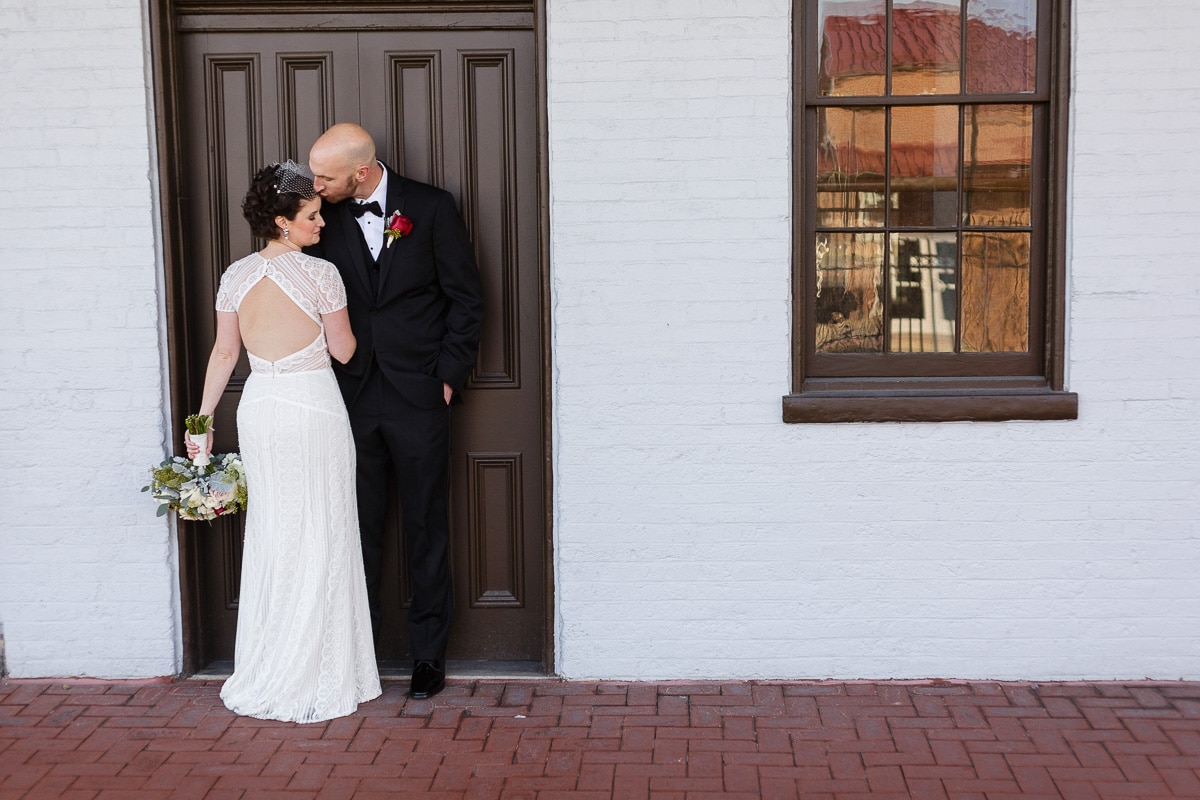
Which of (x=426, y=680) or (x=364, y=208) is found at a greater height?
(x=364, y=208)

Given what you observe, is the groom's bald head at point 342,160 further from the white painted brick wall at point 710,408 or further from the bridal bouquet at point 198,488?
the bridal bouquet at point 198,488

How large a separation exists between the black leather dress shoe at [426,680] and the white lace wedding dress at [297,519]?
0.27 meters

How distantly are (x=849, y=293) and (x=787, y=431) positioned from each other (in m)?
0.65

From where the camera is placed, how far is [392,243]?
4605 millimetres

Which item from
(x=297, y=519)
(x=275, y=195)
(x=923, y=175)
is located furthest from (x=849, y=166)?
(x=297, y=519)

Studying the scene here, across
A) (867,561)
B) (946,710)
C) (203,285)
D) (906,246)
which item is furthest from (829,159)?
(203,285)

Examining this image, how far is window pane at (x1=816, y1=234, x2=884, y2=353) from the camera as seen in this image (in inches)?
191

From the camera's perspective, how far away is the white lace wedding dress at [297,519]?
4.46 m

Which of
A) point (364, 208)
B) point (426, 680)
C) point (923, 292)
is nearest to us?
point (364, 208)

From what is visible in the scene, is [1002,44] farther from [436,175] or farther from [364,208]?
[364,208]

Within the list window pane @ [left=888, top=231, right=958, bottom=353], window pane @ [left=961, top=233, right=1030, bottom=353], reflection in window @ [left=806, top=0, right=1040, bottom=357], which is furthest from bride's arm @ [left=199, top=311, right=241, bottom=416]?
window pane @ [left=961, top=233, right=1030, bottom=353]

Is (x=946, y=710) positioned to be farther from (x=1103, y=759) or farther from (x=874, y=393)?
(x=874, y=393)

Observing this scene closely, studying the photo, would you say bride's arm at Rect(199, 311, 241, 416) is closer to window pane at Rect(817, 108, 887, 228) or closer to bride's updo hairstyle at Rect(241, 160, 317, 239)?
bride's updo hairstyle at Rect(241, 160, 317, 239)

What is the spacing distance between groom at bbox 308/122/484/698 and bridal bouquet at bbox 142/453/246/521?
499mm
